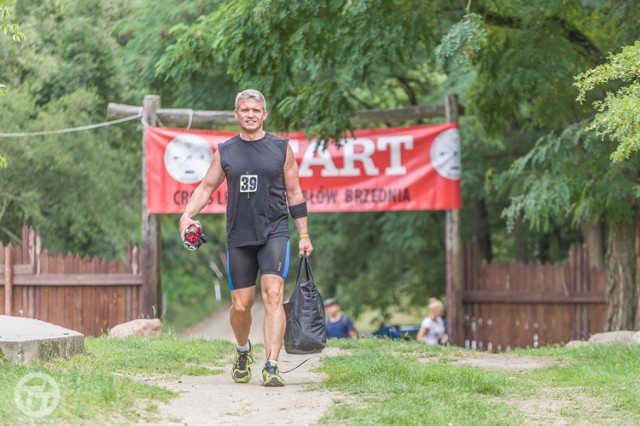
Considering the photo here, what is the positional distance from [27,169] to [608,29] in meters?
9.81

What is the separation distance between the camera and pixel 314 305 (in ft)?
27.9

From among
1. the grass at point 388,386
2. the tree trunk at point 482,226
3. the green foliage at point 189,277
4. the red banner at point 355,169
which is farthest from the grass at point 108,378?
the green foliage at point 189,277

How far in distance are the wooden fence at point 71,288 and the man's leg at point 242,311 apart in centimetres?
820

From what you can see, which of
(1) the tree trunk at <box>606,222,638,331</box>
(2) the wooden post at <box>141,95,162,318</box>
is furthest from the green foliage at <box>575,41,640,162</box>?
(2) the wooden post at <box>141,95,162,318</box>

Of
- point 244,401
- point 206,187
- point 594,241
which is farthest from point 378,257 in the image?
point 244,401

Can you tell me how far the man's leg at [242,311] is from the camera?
8.52m

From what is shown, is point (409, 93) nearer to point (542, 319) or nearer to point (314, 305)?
point (542, 319)

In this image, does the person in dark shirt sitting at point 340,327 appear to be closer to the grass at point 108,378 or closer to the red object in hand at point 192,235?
the grass at point 108,378

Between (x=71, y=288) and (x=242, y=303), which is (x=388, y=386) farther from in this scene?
(x=71, y=288)

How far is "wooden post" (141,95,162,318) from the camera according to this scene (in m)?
16.4

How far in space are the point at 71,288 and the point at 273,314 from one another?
361 inches

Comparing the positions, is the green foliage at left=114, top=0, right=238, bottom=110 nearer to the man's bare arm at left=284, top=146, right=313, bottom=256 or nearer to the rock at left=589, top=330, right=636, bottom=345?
the rock at left=589, top=330, right=636, bottom=345

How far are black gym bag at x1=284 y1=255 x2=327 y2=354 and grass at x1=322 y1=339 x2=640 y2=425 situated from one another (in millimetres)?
319

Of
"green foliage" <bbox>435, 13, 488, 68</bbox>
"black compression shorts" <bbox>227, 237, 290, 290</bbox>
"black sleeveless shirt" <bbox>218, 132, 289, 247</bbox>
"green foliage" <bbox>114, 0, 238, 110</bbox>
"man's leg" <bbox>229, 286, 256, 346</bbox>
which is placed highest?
"green foliage" <bbox>114, 0, 238, 110</bbox>
